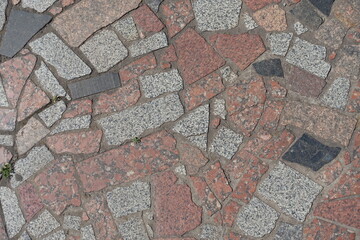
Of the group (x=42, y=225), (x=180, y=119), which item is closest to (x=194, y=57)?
(x=180, y=119)

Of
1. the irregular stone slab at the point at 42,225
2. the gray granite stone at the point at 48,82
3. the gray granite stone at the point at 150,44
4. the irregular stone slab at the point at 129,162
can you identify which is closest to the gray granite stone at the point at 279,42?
the gray granite stone at the point at 150,44

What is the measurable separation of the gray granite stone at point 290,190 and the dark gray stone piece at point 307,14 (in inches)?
40.4

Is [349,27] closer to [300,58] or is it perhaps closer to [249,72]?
[300,58]

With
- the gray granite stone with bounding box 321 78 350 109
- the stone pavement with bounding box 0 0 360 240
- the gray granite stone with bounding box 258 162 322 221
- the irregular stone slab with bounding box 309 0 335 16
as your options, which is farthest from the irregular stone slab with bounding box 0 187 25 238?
the irregular stone slab with bounding box 309 0 335 16

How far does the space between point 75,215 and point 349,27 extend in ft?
7.89

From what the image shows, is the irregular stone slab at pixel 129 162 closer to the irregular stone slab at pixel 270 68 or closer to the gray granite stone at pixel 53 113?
the gray granite stone at pixel 53 113

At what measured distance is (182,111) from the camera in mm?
3367

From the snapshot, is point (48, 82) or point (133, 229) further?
point (48, 82)

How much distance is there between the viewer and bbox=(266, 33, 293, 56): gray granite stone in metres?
3.31

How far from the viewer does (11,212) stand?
3.47 m

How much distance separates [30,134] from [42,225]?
0.69 metres

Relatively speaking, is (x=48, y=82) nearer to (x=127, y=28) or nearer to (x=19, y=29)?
(x=19, y=29)

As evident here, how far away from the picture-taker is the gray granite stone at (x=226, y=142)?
10.8ft

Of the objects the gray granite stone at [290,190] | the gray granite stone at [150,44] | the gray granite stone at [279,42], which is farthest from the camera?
the gray granite stone at [150,44]
